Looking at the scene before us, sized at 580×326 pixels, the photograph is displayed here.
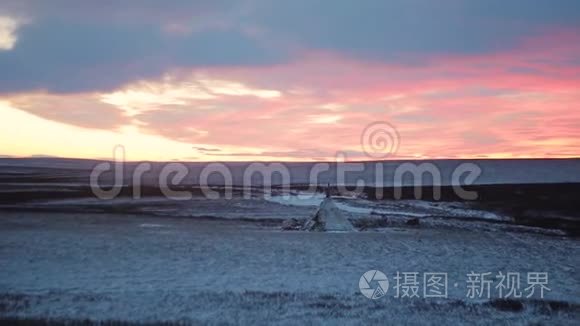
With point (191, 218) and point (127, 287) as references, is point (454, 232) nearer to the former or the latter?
point (191, 218)

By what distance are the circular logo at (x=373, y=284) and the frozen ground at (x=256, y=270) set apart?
244 mm

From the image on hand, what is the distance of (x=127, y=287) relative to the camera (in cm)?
1432

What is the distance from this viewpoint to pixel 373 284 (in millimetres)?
15133

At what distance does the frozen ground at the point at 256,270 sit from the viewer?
12.4 meters

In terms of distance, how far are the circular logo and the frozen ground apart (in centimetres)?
24

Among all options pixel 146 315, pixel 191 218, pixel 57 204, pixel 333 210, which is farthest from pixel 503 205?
pixel 146 315

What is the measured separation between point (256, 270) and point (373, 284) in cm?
378

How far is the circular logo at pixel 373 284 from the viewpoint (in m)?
14.2

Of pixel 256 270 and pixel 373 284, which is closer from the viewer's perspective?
pixel 373 284

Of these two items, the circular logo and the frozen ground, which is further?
the circular logo

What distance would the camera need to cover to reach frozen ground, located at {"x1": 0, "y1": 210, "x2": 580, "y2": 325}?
40.7 feet

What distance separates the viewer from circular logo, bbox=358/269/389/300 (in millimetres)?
14164

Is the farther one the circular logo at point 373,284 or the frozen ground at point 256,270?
the circular logo at point 373,284

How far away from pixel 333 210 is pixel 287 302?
15.3 meters
